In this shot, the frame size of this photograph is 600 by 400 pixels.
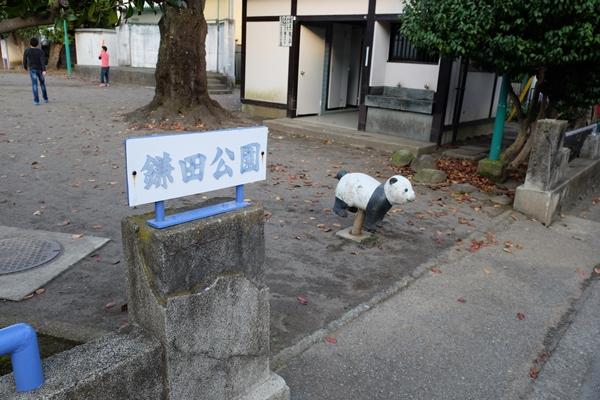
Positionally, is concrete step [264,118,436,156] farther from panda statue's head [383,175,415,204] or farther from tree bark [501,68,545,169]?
panda statue's head [383,175,415,204]

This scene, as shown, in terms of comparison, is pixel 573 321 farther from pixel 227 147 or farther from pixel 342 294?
pixel 227 147

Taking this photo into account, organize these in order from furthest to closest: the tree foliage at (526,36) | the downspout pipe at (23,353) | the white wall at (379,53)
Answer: the white wall at (379,53) < the tree foliage at (526,36) < the downspout pipe at (23,353)

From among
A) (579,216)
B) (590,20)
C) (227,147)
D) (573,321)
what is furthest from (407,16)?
(227,147)

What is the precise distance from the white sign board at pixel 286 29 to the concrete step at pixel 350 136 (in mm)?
2139

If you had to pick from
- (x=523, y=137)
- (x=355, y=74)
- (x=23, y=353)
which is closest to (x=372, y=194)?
(x=23, y=353)

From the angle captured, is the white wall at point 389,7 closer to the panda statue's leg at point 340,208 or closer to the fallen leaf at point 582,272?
the panda statue's leg at point 340,208

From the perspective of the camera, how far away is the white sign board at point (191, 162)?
2.14 meters

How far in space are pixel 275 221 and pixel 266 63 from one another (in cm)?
880

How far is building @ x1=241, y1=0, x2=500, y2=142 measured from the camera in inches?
450

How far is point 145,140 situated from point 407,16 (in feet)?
25.1

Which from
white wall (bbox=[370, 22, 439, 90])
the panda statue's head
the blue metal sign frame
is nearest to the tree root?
white wall (bbox=[370, 22, 439, 90])

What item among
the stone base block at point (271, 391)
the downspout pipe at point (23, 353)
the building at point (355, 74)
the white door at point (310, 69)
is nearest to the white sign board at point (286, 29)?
the building at point (355, 74)

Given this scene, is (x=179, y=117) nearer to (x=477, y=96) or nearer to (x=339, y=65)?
(x=339, y=65)

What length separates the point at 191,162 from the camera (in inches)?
92.7
